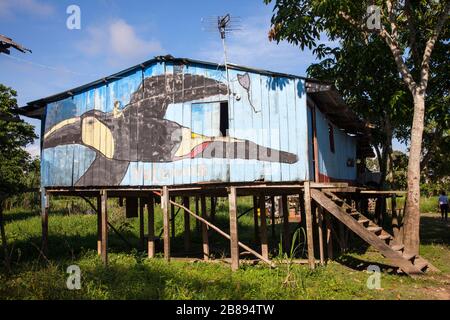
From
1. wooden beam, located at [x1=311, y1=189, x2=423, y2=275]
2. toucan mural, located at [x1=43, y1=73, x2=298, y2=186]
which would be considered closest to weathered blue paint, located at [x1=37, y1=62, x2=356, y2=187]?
toucan mural, located at [x1=43, y1=73, x2=298, y2=186]

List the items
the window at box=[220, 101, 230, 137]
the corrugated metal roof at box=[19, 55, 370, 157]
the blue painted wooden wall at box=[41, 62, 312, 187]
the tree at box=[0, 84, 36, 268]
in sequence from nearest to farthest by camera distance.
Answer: the corrugated metal roof at box=[19, 55, 370, 157] < the blue painted wooden wall at box=[41, 62, 312, 187] < the window at box=[220, 101, 230, 137] < the tree at box=[0, 84, 36, 268]

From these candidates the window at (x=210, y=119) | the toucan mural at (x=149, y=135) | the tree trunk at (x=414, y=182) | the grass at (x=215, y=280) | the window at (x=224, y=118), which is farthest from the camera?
the tree trunk at (x=414, y=182)

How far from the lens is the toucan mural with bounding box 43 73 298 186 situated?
11492mm

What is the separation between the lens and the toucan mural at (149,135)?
11.5 meters

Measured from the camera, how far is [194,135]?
463 inches

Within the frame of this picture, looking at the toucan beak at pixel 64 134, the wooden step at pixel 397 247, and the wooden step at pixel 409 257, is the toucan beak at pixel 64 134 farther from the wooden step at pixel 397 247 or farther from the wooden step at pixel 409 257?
the wooden step at pixel 409 257

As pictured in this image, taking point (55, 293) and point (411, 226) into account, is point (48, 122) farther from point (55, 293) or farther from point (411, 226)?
point (411, 226)

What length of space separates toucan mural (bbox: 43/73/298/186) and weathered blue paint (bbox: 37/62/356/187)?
12cm

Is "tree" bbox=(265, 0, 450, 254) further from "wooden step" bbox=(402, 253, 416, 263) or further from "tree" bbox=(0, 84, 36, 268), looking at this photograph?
"tree" bbox=(0, 84, 36, 268)

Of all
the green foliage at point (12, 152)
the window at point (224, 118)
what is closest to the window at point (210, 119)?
the window at point (224, 118)

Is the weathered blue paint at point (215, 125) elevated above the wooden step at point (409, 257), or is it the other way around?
the weathered blue paint at point (215, 125)

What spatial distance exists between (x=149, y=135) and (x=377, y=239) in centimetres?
705

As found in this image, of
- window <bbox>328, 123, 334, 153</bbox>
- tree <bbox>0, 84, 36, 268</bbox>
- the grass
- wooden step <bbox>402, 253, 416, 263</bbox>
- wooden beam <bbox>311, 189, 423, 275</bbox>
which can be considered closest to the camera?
the grass

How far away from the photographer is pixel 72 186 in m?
12.9
